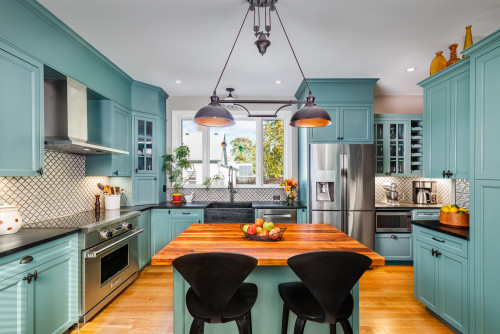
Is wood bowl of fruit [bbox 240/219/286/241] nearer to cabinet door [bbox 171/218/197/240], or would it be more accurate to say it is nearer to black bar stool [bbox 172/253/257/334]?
black bar stool [bbox 172/253/257/334]

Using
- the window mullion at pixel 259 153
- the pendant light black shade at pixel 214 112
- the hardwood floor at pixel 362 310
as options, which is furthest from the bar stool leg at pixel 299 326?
the window mullion at pixel 259 153

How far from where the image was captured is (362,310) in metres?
2.58

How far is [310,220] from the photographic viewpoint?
3701mm

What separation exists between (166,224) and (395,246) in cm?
→ 336

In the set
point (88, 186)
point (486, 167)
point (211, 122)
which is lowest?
point (88, 186)

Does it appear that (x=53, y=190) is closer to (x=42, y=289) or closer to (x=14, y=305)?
(x=42, y=289)

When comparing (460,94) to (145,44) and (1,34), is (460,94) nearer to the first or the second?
(145,44)

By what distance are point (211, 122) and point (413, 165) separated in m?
3.61

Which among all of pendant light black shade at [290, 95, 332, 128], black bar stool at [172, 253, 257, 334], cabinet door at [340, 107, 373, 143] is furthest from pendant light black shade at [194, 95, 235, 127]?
cabinet door at [340, 107, 373, 143]

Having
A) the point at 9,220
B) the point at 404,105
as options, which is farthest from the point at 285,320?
the point at 404,105

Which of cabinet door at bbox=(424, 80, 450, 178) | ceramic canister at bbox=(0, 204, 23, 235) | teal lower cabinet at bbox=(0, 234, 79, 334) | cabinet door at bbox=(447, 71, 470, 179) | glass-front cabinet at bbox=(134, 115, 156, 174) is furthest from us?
glass-front cabinet at bbox=(134, 115, 156, 174)

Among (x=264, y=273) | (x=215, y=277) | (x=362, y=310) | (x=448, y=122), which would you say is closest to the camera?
(x=215, y=277)

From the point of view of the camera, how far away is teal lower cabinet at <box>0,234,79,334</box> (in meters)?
1.62

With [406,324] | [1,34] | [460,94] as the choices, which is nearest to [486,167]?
[460,94]
